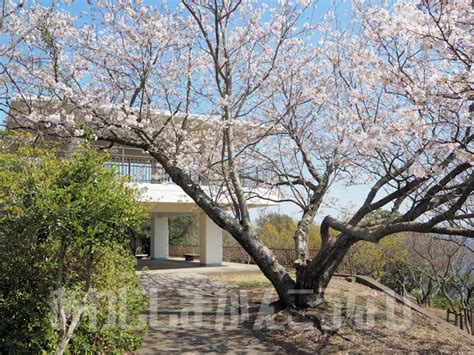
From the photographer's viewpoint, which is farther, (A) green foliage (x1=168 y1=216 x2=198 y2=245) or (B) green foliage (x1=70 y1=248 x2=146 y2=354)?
(A) green foliage (x1=168 y1=216 x2=198 y2=245)

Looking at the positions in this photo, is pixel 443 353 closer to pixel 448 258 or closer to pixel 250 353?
pixel 250 353

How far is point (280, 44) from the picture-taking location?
29.6ft

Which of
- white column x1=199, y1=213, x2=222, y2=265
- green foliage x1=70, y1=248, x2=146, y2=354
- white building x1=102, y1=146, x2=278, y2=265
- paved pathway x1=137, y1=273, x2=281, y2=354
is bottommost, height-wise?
paved pathway x1=137, y1=273, x2=281, y2=354

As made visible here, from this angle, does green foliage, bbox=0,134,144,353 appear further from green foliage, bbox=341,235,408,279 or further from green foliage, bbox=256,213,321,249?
green foliage, bbox=256,213,321,249

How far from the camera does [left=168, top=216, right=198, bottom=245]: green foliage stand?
29547 mm

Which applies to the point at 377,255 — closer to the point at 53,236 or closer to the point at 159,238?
the point at 159,238

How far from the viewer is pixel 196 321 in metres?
8.25

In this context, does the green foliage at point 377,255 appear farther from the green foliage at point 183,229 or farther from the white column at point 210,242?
the green foliage at point 183,229

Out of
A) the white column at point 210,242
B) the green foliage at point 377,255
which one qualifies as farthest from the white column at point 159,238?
the green foliage at point 377,255

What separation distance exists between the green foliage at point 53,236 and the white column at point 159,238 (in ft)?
55.2

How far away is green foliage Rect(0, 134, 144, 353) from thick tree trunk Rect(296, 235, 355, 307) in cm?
390

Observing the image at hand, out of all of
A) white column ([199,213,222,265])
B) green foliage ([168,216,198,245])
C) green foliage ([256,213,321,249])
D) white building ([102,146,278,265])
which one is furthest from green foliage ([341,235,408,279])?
green foliage ([168,216,198,245])

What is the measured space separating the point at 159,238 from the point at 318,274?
14767 millimetres

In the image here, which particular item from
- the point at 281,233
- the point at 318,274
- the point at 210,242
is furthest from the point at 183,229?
the point at 318,274
